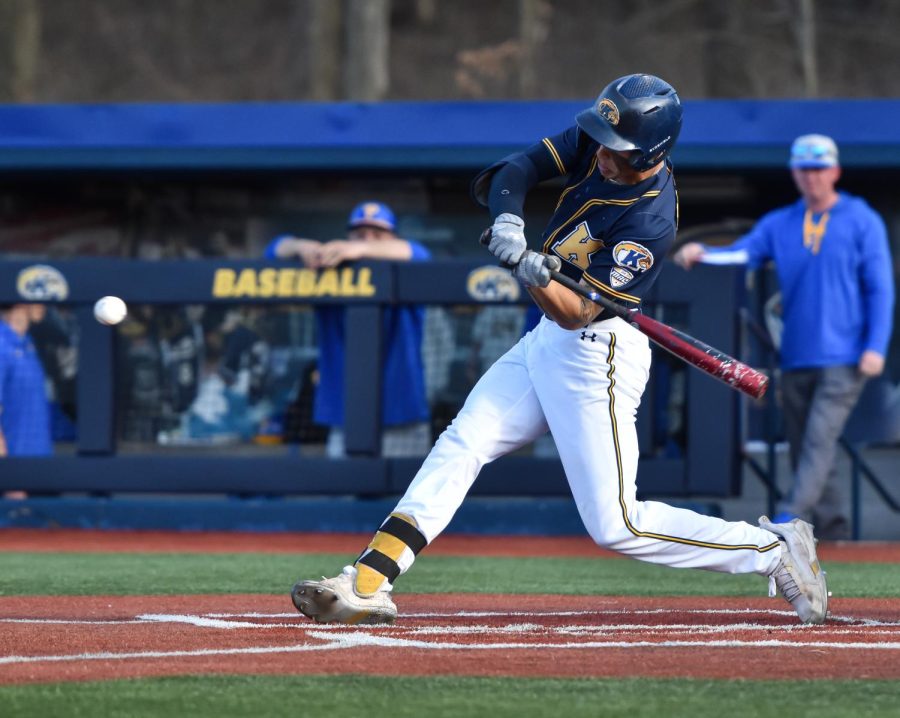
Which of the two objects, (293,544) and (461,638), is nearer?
(461,638)

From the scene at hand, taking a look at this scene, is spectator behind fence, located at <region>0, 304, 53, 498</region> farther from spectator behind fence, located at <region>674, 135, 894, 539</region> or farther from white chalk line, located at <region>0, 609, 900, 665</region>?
white chalk line, located at <region>0, 609, 900, 665</region>

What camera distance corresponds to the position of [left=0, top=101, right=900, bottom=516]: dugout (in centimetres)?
901

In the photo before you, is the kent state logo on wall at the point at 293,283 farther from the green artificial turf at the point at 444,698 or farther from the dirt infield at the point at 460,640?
the green artificial turf at the point at 444,698

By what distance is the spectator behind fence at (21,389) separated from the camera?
9.29 metres

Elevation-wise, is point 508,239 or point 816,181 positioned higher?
point 816,181

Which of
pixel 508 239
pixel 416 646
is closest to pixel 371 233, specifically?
pixel 508 239

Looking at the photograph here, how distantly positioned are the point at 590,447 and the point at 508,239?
0.66 meters

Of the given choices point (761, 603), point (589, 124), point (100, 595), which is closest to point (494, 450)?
point (589, 124)

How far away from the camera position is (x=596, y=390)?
4.76 metres

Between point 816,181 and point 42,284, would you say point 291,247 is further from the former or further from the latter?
point 816,181

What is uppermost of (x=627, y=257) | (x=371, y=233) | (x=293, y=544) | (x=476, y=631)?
(x=371, y=233)

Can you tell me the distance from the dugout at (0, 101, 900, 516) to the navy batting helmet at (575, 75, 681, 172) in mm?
4142

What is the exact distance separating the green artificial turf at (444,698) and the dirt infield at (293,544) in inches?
169

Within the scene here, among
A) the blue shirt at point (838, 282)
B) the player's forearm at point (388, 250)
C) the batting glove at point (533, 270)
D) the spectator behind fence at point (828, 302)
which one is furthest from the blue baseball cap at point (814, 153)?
the batting glove at point (533, 270)
